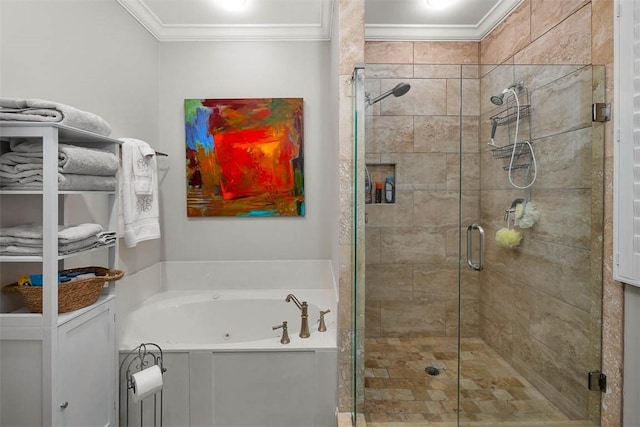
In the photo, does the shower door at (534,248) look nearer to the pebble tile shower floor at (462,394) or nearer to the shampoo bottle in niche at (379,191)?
the pebble tile shower floor at (462,394)

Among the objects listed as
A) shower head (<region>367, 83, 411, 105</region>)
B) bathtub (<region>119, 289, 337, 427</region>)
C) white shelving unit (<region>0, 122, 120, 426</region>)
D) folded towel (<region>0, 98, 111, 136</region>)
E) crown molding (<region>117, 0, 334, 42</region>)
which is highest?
crown molding (<region>117, 0, 334, 42</region>)

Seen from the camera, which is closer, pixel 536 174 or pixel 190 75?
pixel 536 174

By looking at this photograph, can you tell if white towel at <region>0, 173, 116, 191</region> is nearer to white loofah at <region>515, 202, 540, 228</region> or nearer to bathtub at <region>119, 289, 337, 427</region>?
bathtub at <region>119, 289, 337, 427</region>

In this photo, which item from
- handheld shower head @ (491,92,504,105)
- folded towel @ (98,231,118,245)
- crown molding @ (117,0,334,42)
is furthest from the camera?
crown molding @ (117,0,334,42)

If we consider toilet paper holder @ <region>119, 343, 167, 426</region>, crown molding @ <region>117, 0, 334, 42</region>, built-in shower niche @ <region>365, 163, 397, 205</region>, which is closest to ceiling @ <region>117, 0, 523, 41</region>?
crown molding @ <region>117, 0, 334, 42</region>

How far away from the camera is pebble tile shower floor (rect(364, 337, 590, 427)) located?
5.47 feet

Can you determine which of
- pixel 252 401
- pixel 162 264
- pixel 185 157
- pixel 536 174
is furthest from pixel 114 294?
pixel 536 174

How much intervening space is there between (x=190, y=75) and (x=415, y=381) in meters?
2.68

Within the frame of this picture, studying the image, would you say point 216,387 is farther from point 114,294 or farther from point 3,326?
point 3,326

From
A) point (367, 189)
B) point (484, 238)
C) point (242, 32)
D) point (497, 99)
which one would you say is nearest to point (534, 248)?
point (484, 238)

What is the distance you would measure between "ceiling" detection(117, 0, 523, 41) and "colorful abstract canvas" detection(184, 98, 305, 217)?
21.0 inches

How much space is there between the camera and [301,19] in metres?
2.63

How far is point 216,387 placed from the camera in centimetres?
186

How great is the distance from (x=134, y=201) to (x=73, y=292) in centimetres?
78
